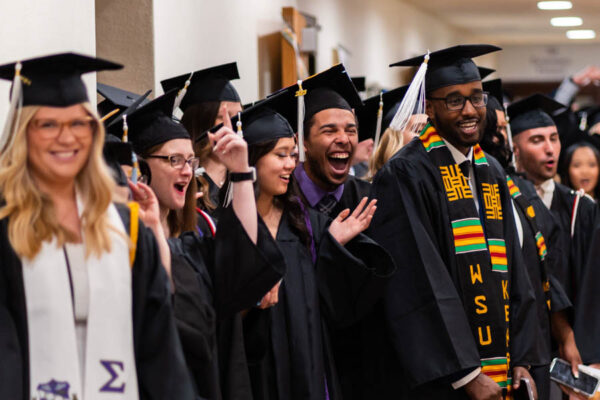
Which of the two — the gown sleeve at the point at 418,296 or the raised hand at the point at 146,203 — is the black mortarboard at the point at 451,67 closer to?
the gown sleeve at the point at 418,296

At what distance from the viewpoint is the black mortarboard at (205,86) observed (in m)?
5.04

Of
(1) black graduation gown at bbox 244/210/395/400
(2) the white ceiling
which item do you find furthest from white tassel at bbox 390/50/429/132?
(2) the white ceiling

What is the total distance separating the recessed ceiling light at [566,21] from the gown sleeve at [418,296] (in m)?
12.5

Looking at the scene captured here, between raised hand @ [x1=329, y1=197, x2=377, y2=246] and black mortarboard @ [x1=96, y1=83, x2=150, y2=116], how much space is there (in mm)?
950

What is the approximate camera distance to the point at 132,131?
12.2ft

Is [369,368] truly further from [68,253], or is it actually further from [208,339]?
[68,253]

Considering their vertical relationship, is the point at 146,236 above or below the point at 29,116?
below

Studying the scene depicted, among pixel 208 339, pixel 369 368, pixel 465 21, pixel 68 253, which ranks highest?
pixel 465 21

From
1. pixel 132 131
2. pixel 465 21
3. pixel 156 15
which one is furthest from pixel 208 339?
pixel 465 21

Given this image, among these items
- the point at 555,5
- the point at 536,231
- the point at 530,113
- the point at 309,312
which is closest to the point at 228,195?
the point at 309,312

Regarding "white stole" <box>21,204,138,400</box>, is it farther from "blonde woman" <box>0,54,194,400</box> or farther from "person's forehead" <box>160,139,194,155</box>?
"person's forehead" <box>160,139,194,155</box>

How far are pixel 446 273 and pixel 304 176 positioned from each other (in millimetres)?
851

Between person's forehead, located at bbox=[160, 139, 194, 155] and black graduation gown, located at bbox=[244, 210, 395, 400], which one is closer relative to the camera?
person's forehead, located at bbox=[160, 139, 194, 155]

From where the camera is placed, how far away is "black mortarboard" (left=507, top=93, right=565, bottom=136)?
6.36 meters
